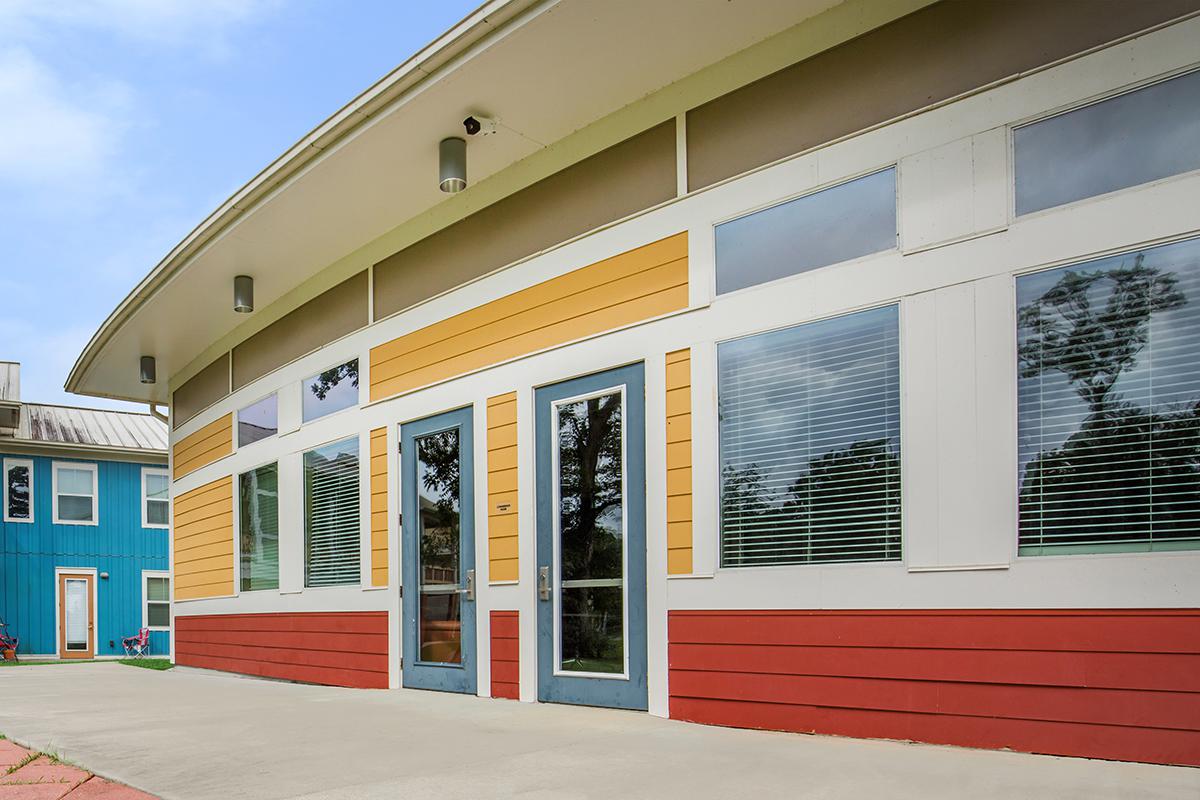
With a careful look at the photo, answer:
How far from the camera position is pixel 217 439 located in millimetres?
10453

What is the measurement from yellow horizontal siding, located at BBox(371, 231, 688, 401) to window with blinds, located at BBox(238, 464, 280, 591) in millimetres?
2229

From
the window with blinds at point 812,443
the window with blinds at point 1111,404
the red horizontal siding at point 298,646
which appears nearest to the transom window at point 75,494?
the red horizontal siding at point 298,646

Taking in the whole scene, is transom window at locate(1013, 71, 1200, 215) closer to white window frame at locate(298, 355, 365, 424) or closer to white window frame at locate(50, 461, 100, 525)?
white window frame at locate(298, 355, 365, 424)

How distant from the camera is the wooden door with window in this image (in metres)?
17.6

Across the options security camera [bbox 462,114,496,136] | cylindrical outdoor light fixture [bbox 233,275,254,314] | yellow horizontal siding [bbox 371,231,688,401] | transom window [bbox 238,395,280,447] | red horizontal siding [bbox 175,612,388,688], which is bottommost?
red horizontal siding [bbox 175,612,388,688]

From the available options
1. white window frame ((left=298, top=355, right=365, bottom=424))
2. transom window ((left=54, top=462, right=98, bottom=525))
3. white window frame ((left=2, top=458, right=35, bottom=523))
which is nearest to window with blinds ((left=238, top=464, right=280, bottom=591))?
white window frame ((left=298, top=355, right=365, bottom=424))

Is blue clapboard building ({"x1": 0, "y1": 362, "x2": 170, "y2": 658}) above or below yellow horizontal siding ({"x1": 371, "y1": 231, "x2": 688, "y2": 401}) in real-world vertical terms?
below

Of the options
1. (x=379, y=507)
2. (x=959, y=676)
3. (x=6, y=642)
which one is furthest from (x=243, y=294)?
(x=6, y=642)

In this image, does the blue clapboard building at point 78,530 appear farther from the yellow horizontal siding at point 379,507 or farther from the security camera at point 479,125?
the security camera at point 479,125

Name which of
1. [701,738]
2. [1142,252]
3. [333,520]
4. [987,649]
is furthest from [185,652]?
[1142,252]

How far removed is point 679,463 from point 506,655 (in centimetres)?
188

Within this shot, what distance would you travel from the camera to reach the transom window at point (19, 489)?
17344mm

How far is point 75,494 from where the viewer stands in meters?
18.2

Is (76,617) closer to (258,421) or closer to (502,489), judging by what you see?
(258,421)
